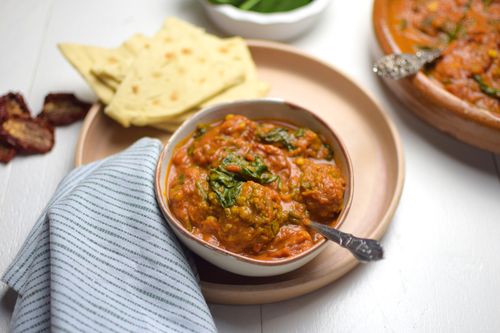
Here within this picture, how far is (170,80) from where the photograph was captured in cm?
263

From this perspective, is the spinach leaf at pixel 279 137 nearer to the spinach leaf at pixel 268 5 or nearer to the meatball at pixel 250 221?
the meatball at pixel 250 221

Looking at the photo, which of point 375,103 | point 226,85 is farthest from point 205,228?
point 375,103

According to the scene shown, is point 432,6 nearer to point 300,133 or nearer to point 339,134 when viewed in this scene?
point 339,134

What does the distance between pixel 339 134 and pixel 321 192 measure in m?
0.63

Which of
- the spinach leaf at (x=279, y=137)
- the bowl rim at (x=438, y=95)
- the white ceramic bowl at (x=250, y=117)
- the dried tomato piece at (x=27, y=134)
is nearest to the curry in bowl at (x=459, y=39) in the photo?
the bowl rim at (x=438, y=95)

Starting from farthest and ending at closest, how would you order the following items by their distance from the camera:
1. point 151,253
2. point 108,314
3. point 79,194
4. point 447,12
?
point 447,12
point 79,194
point 151,253
point 108,314

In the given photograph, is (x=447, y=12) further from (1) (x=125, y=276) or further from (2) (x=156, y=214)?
(1) (x=125, y=276)

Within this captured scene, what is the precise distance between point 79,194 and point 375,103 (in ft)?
4.98

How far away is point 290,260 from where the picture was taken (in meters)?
1.87

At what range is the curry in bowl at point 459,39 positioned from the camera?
8.77 ft

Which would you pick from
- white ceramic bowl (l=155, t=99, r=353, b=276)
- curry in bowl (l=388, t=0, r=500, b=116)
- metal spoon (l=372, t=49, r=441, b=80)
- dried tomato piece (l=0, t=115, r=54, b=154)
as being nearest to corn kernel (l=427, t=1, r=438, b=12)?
curry in bowl (l=388, t=0, r=500, b=116)

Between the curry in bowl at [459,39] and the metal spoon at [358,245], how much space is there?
121 cm

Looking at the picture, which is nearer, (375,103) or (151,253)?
(151,253)

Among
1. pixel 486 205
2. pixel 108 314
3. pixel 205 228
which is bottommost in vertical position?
pixel 486 205
